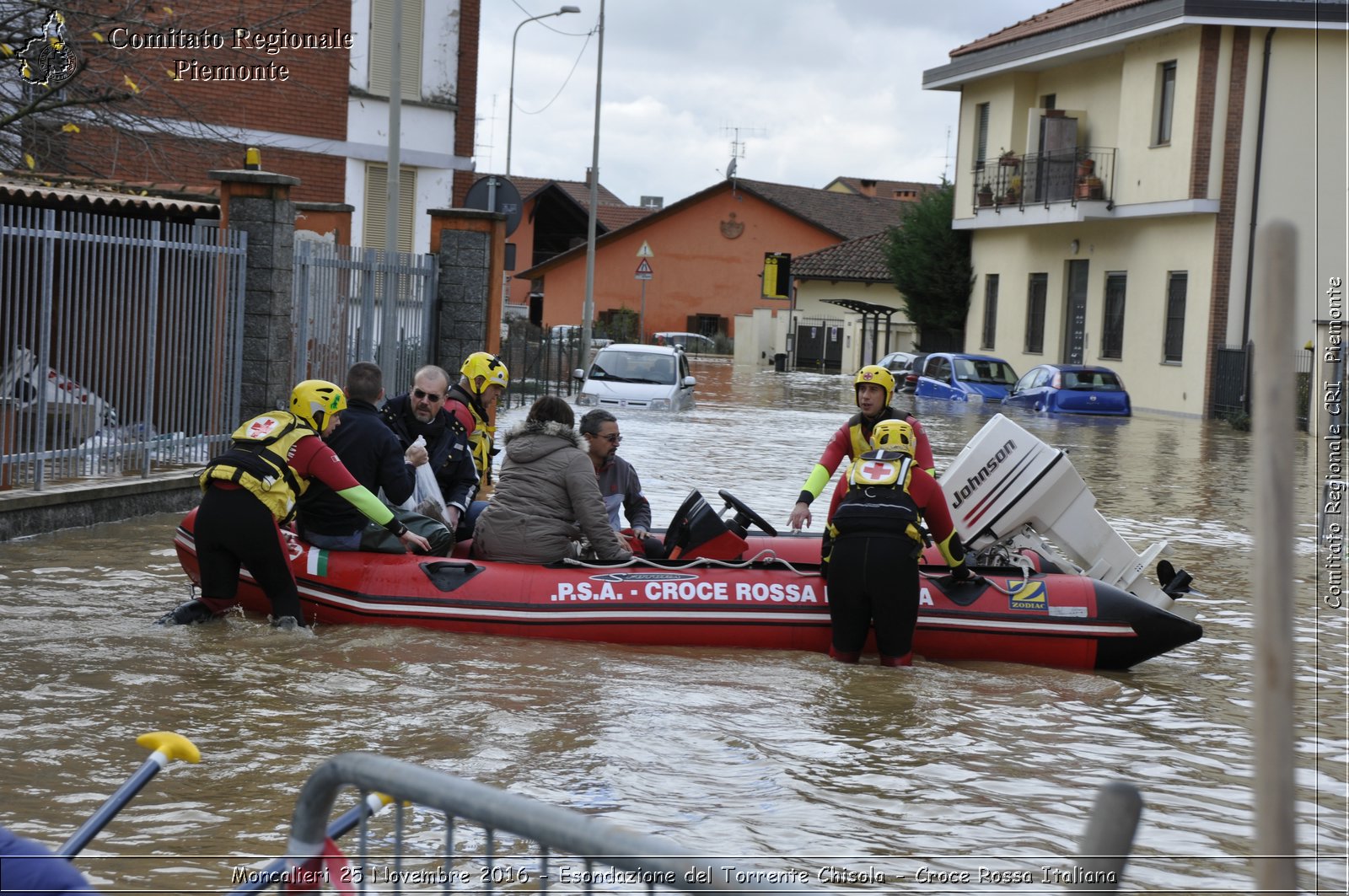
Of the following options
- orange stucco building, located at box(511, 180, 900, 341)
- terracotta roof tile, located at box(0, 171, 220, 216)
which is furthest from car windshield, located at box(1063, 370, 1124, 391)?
orange stucco building, located at box(511, 180, 900, 341)

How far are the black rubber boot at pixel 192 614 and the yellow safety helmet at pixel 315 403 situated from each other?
46.3 inches

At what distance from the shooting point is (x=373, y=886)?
384 centimetres

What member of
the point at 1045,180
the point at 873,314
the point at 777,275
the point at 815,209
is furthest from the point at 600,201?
the point at 1045,180

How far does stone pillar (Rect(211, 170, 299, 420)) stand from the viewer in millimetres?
13656

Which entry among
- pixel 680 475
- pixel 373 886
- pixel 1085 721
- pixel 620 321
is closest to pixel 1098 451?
pixel 680 475

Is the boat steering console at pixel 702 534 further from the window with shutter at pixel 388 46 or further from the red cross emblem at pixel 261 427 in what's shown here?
the window with shutter at pixel 388 46

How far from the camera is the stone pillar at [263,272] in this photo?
13.7m

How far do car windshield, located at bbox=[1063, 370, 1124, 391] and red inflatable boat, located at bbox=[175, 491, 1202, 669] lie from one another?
2441 cm

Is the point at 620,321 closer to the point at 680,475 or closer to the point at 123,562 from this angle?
the point at 680,475

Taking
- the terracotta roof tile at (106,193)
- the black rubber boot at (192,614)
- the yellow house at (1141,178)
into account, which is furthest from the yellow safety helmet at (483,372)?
the yellow house at (1141,178)

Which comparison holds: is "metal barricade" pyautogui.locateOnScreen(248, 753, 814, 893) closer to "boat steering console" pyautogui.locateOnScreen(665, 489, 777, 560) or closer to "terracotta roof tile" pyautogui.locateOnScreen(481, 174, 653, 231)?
"boat steering console" pyautogui.locateOnScreen(665, 489, 777, 560)

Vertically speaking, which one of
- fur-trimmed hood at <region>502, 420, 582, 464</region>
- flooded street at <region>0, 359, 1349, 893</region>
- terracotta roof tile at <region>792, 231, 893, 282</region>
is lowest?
flooded street at <region>0, 359, 1349, 893</region>

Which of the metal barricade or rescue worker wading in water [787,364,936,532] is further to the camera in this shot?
rescue worker wading in water [787,364,936,532]

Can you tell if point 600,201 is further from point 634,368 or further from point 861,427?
point 861,427
